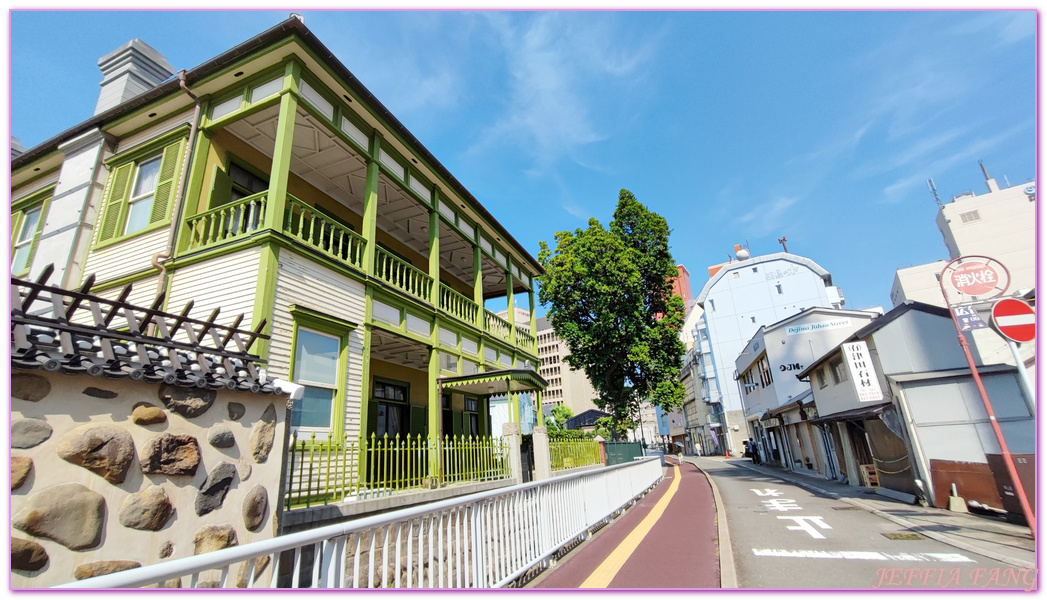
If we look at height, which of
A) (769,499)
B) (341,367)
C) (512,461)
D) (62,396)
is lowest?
(769,499)

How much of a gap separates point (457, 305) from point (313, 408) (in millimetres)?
5780

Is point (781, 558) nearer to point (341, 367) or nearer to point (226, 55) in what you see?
point (341, 367)

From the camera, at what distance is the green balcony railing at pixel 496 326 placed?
13656 mm

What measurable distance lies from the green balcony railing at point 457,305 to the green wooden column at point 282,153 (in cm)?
481

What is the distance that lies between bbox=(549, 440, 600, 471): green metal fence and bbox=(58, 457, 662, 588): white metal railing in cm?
326

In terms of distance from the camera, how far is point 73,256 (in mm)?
8617

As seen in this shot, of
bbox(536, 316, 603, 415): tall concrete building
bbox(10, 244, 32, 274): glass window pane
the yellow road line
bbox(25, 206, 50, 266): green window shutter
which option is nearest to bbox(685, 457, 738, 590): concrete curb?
the yellow road line

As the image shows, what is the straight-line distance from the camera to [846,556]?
20.6 ft

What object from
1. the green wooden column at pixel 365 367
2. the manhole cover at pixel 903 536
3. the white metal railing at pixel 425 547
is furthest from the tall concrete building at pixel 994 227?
the green wooden column at pixel 365 367

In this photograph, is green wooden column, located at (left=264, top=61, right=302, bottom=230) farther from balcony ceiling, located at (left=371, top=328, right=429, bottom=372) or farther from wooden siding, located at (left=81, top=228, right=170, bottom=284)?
balcony ceiling, located at (left=371, top=328, right=429, bottom=372)

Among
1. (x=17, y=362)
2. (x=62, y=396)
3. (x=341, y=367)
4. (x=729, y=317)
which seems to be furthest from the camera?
(x=729, y=317)

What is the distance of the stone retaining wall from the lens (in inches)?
101

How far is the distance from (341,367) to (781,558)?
7.50m

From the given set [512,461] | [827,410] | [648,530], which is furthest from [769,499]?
[512,461]
